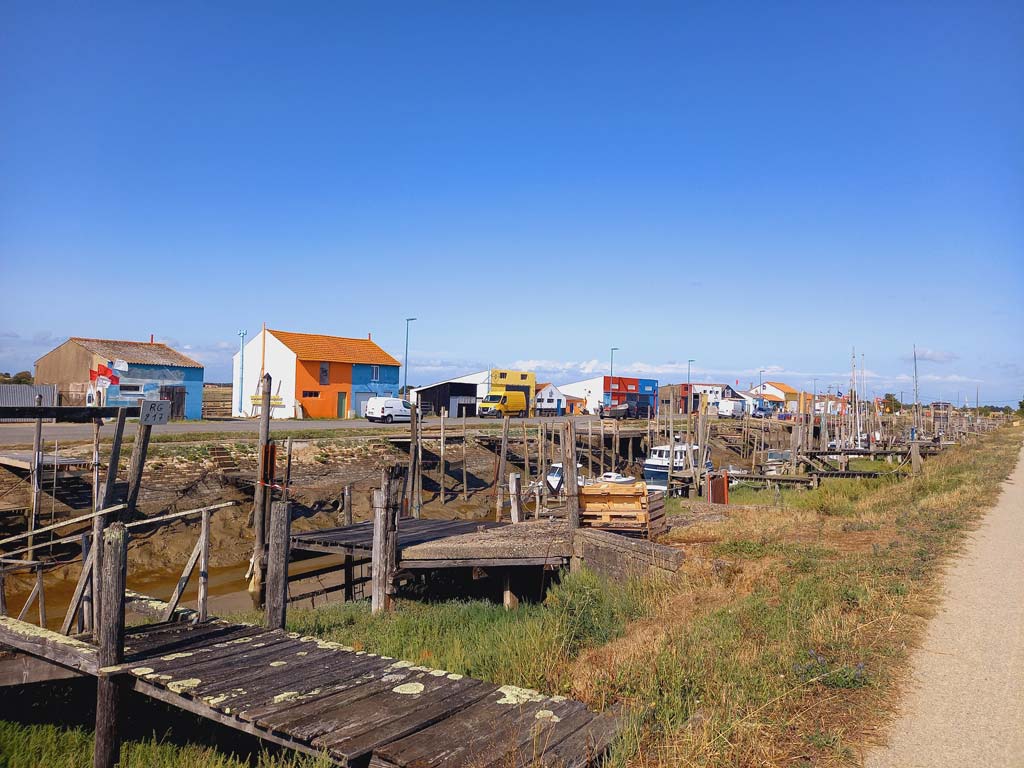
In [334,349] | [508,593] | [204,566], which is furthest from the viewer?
[334,349]

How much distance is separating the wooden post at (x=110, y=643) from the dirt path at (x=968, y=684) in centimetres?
636

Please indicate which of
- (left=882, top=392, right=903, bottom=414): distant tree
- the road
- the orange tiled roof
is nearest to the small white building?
the orange tiled roof

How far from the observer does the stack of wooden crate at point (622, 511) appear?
535 inches

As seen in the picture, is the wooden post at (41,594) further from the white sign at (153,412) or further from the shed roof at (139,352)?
the shed roof at (139,352)

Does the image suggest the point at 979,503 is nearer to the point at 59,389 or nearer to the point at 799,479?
the point at 799,479

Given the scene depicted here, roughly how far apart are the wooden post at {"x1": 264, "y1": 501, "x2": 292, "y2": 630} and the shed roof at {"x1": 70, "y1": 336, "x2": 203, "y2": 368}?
35.8 m

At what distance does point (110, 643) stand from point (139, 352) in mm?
39597

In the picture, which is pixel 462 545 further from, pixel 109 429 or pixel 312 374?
pixel 312 374

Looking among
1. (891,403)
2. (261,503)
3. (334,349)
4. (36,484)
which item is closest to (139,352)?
(334,349)

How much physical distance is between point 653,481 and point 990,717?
3073cm

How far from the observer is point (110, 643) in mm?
7016

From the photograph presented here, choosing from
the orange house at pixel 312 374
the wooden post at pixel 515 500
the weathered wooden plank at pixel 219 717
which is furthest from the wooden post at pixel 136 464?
the orange house at pixel 312 374

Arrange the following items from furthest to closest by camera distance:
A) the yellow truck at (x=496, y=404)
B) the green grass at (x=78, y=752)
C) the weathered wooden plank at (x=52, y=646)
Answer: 1. the yellow truck at (x=496, y=404)
2. the weathered wooden plank at (x=52, y=646)
3. the green grass at (x=78, y=752)

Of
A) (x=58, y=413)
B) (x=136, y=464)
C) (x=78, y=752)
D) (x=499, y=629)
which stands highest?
(x=58, y=413)
